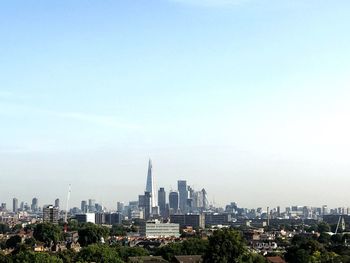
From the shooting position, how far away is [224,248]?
49219 mm

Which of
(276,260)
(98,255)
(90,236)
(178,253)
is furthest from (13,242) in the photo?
(276,260)

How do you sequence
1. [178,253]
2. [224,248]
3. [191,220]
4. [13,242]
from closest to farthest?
[224,248]
[178,253]
[13,242]
[191,220]

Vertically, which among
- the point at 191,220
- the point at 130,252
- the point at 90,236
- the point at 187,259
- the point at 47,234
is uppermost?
the point at 191,220

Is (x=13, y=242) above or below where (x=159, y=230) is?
below

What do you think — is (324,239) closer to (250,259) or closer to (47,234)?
(47,234)

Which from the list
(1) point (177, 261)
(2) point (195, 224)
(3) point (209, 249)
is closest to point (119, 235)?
(1) point (177, 261)

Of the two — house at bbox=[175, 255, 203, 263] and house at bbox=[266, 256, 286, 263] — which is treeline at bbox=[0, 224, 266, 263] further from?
house at bbox=[266, 256, 286, 263]

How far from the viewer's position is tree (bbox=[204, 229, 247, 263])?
1929 inches

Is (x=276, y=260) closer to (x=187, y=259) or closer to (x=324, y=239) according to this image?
(x=187, y=259)

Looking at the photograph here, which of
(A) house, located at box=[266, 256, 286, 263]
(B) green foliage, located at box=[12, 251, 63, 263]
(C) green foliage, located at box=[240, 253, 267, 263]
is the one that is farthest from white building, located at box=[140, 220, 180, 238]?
(B) green foliage, located at box=[12, 251, 63, 263]

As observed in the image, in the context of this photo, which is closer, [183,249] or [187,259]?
[187,259]

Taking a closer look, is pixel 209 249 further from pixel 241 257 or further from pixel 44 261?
pixel 44 261

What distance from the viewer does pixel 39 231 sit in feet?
284

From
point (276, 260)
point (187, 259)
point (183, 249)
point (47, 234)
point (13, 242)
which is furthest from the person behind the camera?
point (13, 242)
